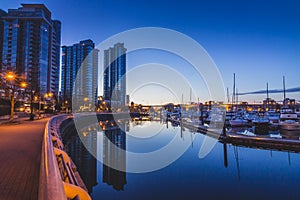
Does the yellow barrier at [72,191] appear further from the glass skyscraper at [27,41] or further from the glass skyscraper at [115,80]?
the glass skyscraper at [115,80]

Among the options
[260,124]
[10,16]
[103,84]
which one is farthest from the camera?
[103,84]

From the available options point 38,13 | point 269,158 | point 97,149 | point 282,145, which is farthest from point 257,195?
point 38,13

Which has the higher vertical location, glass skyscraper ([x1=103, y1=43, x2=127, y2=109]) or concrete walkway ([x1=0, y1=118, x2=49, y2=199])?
glass skyscraper ([x1=103, y1=43, x2=127, y2=109])

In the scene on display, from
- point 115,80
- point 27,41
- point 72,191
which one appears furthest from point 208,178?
point 115,80

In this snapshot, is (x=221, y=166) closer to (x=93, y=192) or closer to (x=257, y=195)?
(x=257, y=195)

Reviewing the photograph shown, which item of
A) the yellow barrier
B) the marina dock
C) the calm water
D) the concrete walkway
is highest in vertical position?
the yellow barrier

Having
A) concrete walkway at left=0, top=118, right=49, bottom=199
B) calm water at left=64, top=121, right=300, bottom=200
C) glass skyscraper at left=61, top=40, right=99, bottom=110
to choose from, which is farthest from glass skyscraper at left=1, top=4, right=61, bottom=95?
concrete walkway at left=0, top=118, right=49, bottom=199

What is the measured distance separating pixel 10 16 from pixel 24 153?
106331 mm

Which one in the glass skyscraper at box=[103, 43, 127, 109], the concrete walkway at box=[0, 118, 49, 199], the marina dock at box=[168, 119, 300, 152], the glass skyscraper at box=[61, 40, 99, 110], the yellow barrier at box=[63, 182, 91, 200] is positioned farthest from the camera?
the glass skyscraper at box=[103, 43, 127, 109]

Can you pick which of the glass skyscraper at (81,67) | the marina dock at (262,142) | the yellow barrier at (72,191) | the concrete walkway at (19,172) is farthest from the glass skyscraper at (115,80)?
the yellow barrier at (72,191)

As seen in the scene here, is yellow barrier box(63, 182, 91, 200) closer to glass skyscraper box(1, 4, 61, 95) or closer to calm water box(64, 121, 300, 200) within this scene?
calm water box(64, 121, 300, 200)

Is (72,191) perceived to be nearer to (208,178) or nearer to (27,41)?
(208,178)

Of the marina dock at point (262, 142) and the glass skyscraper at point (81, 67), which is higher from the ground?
the glass skyscraper at point (81, 67)

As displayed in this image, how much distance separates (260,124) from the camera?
2822 cm
